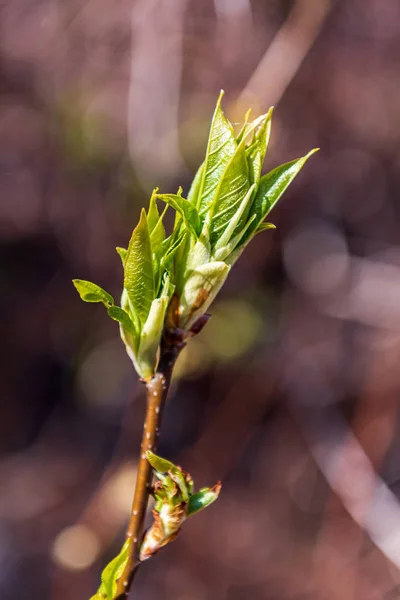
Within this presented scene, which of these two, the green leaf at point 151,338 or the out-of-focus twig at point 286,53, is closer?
the green leaf at point 151,338

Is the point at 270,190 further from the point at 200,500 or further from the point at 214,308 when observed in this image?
the point at 214,308

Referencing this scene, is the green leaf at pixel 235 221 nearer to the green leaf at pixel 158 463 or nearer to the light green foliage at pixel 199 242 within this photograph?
the light green foliage at pixel 199 242

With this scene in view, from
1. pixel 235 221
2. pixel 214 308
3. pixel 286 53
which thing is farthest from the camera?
pixel 214 308

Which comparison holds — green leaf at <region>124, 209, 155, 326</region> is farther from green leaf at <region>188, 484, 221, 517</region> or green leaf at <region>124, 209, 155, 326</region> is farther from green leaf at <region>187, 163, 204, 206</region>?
green leaf at <region>188, 484, 221, 517</region>

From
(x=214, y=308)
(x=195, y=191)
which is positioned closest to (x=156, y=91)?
(x=214, y=308)

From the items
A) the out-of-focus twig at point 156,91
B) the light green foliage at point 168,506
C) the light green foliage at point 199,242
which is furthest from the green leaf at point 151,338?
the out-of-focus twig at point 156,91

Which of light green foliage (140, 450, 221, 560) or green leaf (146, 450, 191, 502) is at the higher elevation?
green leaf (146, 450, 191, 502)

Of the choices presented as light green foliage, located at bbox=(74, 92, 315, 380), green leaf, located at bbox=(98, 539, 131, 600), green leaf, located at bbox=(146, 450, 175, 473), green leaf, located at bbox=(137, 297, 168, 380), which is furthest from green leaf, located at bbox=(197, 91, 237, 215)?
green leaf, located at bbox=(98, 539, 131, 600)
